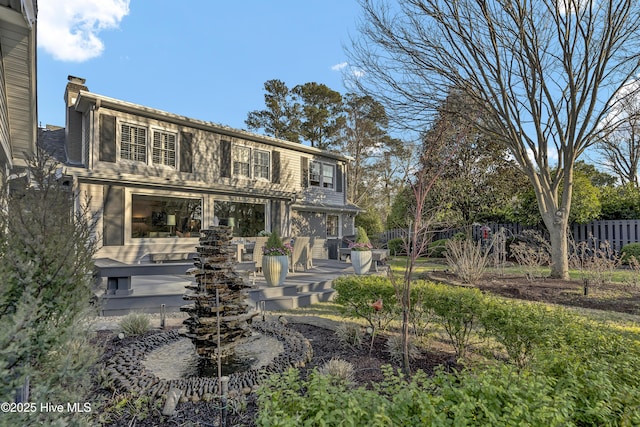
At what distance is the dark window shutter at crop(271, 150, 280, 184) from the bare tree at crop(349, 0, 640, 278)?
6190 mm

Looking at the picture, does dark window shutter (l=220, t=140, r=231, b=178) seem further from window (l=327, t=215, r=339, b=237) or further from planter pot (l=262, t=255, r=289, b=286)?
planter pot (l=262, t=255, r=289, b=286)

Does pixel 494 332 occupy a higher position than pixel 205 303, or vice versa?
pixel 205 303

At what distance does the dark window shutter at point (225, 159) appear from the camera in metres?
13.2

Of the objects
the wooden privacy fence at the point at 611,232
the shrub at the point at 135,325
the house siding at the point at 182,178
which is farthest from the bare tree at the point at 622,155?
the shrub at the point at 135,325

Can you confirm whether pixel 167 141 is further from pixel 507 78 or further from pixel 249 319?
pixel 507 78

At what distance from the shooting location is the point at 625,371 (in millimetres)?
2117

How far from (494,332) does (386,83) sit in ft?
26.4

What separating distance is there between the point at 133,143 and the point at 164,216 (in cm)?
262

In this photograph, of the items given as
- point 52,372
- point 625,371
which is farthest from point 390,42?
point 52,372

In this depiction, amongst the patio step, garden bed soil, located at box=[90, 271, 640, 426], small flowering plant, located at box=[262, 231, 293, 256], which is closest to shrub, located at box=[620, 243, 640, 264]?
garden bed soil, located at box=[90, 271, 640, 426]

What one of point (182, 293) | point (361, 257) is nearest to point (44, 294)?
point (182, 293)

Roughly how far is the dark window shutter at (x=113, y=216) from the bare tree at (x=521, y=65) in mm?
8087

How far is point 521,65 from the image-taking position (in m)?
9.02

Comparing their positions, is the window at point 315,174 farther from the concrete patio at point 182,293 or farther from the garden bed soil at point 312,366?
the garden bed soil at point 312,366
